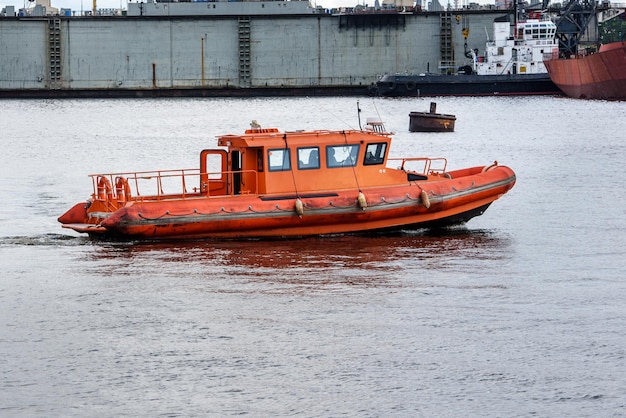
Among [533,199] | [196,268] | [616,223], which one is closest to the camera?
[196,268]

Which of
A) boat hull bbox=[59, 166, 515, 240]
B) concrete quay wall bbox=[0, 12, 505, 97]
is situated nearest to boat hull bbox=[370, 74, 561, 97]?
concrete quay wall bbox=[0, 12, 505, 97]

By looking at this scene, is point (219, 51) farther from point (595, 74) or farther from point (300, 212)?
point (300, 212)

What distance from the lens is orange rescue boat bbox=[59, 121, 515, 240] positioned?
940 inches

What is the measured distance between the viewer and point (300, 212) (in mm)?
24078

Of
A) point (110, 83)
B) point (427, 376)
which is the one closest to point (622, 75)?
point (110, 83)

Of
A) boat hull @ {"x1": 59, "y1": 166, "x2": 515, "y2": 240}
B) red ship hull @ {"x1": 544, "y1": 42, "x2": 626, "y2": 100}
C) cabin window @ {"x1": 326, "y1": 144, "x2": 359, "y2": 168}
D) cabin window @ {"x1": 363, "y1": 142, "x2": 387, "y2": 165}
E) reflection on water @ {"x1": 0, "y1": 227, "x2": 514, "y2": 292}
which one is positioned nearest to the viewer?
reflection on water @ {"x1": 0, "y1": 227, "x2": 514, "y2": 292}

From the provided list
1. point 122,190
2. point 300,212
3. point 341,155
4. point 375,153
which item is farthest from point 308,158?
point 122,190

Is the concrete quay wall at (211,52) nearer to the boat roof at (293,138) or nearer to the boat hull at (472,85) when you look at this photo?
the boat hull at (472,85)

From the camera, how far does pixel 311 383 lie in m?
15.3

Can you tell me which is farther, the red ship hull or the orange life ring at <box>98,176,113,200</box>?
the red ship hull

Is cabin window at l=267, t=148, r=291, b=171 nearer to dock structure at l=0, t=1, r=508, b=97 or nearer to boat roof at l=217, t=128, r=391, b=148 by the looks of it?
boat roof at l=217, t=128, r=391, b=148

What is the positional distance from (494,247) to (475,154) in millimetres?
24978

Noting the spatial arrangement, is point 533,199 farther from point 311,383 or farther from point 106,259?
point 311,383

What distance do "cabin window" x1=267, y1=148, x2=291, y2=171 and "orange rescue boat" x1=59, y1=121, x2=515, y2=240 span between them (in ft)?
0.06
